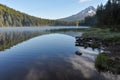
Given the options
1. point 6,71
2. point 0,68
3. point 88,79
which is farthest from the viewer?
point 0,68

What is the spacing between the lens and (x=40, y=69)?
21.8 m

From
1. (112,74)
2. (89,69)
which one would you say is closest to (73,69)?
(89,69)

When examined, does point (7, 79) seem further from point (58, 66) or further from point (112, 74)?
point (112, 74)

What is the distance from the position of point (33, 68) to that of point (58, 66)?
11.5 feet

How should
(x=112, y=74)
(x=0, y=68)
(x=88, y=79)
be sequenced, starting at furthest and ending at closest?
(x=0, y=68)
(x=112, y=74)
(x=88, y=79)

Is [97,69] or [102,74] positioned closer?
[102,74]

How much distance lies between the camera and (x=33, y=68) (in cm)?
2253

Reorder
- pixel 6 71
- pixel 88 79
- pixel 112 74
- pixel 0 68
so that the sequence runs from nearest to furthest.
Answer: pixel 88 79 < pixel 112 74 < pixel 6 71 < pixel 0 68

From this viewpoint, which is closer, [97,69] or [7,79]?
[7,79]

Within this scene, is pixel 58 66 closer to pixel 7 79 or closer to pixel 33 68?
pixel 33 68

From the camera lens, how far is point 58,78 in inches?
707

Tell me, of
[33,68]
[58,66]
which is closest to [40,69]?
[33,68]

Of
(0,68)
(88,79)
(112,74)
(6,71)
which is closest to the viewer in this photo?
(88,79)

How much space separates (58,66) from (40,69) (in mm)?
2773
